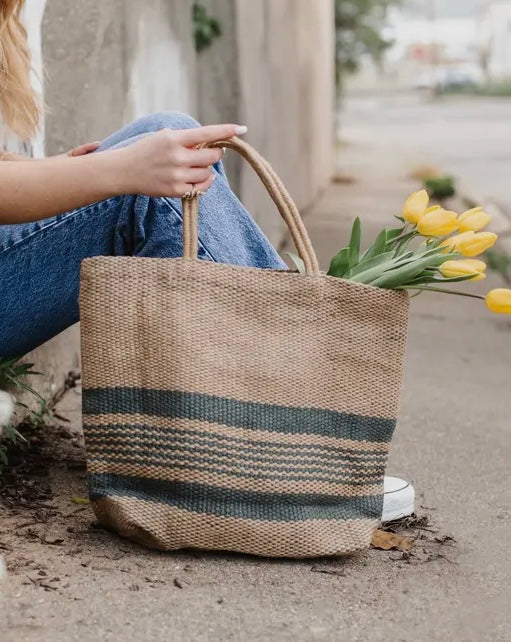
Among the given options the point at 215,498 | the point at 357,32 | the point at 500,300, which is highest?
the point at 357,32

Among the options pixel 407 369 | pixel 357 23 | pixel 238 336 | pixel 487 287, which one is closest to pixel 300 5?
pixel 487 287

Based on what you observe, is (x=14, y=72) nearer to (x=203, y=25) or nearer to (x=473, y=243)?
(x=473, y=243)

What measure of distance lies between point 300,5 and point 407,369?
5.07m

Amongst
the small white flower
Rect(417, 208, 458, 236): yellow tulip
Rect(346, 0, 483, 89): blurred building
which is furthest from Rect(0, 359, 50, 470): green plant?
Rect(346, 0, 483, 89): blurred building

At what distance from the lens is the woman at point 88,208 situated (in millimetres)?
1816

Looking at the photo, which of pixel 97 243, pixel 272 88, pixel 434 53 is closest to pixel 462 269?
pixel 97 243

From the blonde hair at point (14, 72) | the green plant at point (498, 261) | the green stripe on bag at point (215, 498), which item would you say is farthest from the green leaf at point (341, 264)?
the green plant at point (498, 261)

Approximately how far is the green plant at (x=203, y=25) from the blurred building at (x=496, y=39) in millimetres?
74621

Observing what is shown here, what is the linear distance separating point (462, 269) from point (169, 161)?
0.53 meters

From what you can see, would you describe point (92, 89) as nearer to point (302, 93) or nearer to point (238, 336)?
point (238, 336)

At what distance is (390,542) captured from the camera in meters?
2.11

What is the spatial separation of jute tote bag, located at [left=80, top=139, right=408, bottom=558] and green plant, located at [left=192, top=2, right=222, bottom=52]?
289cm

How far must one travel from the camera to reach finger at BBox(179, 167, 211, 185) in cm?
181

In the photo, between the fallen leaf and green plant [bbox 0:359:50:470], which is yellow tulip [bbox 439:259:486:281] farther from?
green plant [bbox 0:359:50:470]
